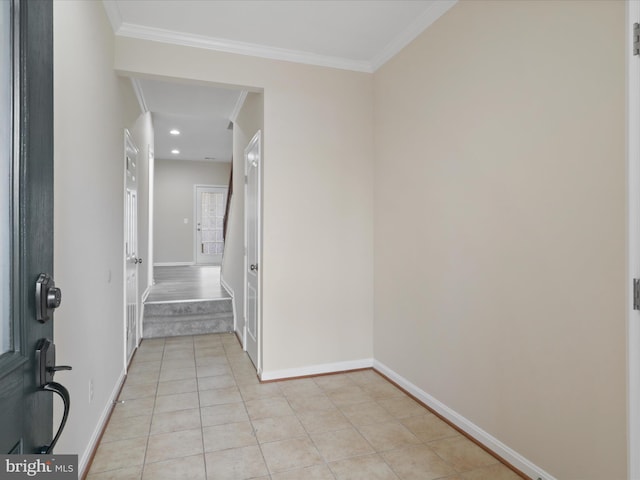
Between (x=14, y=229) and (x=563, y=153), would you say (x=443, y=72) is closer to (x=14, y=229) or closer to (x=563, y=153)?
(x=563, y=153)

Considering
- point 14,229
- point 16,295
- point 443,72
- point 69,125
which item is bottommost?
point 16,295

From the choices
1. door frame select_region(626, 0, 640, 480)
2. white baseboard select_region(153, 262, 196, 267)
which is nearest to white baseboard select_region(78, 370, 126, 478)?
door frame select_region(626, 0, 640, 480)

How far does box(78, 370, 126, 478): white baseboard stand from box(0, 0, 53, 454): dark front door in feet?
5.32

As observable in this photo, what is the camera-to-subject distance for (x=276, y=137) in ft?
11.1

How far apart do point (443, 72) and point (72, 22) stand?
7.28ft

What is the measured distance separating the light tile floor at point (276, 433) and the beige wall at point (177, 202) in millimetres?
6600

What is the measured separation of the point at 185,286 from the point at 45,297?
19.3 ft

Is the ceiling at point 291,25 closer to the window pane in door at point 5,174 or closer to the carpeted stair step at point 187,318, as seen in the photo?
the window pane in door at point 5,174

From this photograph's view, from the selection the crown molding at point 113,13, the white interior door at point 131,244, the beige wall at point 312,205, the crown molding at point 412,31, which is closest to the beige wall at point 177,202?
the white interior door at point 131,244

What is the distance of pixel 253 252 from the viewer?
3.87 meters

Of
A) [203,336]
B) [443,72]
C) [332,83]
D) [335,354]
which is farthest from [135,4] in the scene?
[203,336]

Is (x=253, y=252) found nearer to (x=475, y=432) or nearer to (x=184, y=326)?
(x=184, y=326)

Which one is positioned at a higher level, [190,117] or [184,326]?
[190,117]

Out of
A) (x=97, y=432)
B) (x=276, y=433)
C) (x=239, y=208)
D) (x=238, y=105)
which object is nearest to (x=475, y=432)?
(x=276, y=433)
